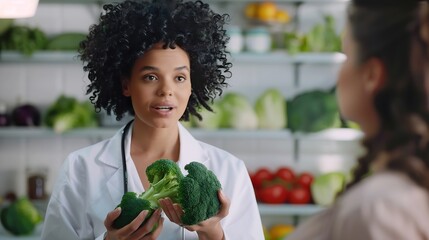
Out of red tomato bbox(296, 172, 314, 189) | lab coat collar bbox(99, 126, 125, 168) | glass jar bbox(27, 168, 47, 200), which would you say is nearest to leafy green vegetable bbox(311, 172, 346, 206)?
red tomato bbox(296, 172, 314, 189)

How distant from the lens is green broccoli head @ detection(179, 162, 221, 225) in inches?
72.6

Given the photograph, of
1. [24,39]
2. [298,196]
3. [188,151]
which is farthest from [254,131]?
[188,151]

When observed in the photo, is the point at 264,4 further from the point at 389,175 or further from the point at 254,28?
the point at 389,175

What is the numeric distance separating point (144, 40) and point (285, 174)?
10.8 feet

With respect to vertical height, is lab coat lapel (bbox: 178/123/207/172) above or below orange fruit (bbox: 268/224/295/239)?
above

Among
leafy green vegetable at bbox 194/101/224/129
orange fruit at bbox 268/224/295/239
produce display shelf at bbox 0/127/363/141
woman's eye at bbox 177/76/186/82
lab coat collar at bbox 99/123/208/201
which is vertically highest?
woman's eye at bbox 177/76/186/82

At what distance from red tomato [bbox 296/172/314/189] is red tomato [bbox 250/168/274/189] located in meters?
0.18

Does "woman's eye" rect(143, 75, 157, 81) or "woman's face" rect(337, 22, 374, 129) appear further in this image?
"woman's eye" rect(143, 75, 157, 81)

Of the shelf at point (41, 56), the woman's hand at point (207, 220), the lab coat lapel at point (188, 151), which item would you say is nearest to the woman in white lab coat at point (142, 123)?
the lab coat lapel at point (188, 151)

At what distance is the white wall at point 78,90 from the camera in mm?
5328

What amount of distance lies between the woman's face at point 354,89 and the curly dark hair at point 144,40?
4.22 ft

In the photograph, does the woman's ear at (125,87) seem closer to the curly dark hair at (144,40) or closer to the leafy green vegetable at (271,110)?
the curly dark hair at (144,40)

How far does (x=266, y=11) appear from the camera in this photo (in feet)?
17.1

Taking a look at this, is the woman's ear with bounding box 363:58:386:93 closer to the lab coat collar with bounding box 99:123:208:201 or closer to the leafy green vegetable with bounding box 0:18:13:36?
the lab coat collar with bounding box 99:123:208:201
